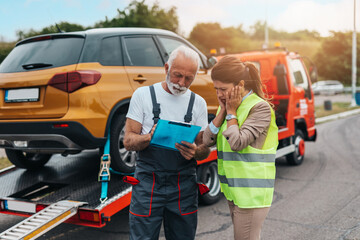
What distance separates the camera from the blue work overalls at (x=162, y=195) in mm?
2580

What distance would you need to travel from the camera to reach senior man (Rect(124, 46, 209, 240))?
2.57 meters

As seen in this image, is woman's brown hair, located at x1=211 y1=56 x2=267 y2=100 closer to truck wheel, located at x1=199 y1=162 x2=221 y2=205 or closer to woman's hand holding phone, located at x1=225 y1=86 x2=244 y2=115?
woman's hand holding phone, located at x1=225 y1=86 x2=244 y2=115

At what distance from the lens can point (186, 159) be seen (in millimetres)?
2668

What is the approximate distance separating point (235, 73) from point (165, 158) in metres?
0.74

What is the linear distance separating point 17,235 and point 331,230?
3270 mm

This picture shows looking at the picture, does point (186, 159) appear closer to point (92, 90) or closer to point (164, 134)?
point (164, 134)

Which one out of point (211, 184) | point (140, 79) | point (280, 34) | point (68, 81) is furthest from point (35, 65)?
point (280, 34)

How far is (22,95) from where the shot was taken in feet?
13.6

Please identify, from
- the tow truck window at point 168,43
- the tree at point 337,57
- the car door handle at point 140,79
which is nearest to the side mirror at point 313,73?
the tow truck window at point 168,43

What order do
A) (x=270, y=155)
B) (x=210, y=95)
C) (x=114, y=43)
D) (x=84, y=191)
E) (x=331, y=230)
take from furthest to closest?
(x=210, y=95) < (x=114, y=43) < (x=331, y=230) < (x=84, y=191) < (x=270, y=155)

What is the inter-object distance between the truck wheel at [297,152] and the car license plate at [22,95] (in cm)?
521

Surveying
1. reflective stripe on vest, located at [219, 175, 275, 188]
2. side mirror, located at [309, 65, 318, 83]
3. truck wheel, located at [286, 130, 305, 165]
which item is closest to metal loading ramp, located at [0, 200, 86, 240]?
reflective stripe on vest, located at [219, 175, 275, 188]

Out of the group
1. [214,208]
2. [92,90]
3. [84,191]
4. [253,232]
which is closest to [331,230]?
[214,208]

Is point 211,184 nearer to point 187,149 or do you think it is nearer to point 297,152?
point 187,149
